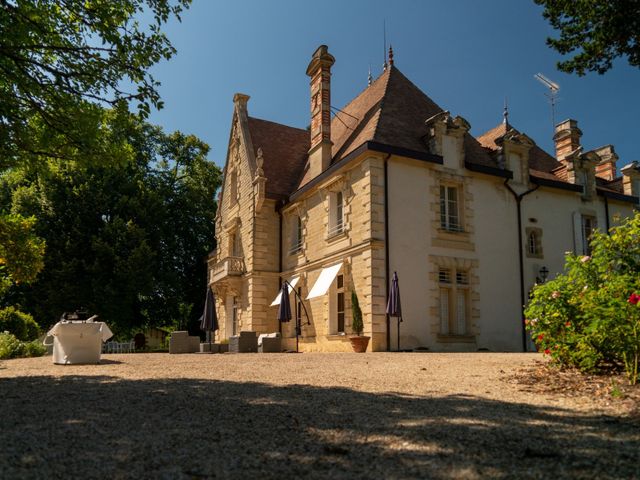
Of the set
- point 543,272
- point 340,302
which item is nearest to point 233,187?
point 340,302

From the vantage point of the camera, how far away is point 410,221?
16.8 m

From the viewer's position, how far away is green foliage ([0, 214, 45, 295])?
9227 millimetres

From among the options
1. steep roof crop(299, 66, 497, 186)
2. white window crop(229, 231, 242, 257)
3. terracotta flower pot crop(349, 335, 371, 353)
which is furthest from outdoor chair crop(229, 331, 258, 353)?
white window crop(229, 231, 242, 257)

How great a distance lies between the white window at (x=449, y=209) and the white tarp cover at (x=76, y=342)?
10.6 m

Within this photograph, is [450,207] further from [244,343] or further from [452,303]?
[244,343]

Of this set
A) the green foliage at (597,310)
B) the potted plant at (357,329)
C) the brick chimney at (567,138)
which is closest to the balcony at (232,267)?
the potted plant at (357,329)

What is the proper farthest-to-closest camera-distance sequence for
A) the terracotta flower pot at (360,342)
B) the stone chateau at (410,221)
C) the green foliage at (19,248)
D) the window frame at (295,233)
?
the window frame at (295,233) → the stone chateau at (410,221) → the terracotta flower pot at (360,342) → the green foliage at (19,248)

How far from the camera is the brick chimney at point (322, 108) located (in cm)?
1961

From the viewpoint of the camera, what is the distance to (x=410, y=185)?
17.0 meters

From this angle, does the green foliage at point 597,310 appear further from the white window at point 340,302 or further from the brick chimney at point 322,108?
the brick chimney at point 322,108

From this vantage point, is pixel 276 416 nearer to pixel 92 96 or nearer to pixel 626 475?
pixel 626 475

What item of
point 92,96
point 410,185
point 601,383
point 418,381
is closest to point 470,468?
point 601,383

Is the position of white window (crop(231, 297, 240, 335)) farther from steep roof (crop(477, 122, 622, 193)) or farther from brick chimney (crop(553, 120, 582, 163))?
brick chimney (crop(553, 120, 582, 163))

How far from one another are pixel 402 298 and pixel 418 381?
9.09 m
